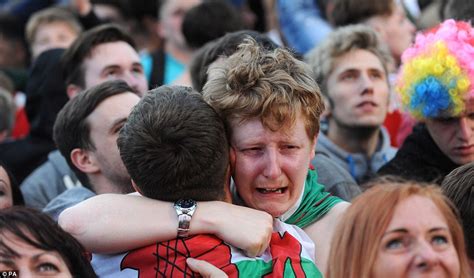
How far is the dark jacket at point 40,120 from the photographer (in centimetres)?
705

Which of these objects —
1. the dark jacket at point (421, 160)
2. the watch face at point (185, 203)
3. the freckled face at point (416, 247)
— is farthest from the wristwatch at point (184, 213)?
the dark jacket at point (421, 160)

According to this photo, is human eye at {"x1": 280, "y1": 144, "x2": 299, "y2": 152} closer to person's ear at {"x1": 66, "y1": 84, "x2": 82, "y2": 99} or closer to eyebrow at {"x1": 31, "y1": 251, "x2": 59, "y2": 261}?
eyebrow at {"x1": 31, "y1": 251, "x2": 59, "y2": 261}

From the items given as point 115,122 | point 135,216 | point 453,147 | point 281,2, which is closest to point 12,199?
point 115,122

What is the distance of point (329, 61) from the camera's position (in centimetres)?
673

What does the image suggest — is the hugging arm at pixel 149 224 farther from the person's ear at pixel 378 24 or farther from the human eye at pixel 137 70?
the person's ear at pixel 378 24

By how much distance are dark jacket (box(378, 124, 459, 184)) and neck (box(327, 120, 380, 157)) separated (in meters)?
0.81

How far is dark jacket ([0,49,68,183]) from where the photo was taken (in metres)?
7.05

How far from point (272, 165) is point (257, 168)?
7 cm

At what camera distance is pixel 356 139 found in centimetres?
668

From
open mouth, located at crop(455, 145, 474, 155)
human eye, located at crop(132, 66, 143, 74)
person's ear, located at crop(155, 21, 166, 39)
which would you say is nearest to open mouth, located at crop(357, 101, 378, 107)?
open mouth, located at crop(455, 145, 474, 155)

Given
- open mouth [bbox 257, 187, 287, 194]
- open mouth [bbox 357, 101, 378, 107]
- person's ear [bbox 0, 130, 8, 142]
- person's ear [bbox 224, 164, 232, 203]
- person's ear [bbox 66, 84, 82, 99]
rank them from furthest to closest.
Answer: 1. person's ear [bbox 0, 130, 8, 142]
2. person's ear [bbox 66, 84, 82, 99]
3. open mouth [bbox 357, 101, 378, 107]
4. open mouth [bbox 257, 187, 287, 194]
5. person's ear [bbox 224, 164, 232, 203]

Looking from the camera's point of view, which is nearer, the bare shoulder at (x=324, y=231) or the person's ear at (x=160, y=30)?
the bare shoulder at (x=324, y=231)

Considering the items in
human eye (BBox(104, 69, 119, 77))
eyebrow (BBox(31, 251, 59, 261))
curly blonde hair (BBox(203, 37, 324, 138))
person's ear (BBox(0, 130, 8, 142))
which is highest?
curly blonde hair (BBox(203, 37, 324, 138))

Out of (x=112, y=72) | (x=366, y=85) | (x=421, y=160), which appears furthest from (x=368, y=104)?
(x=112, y=72)
